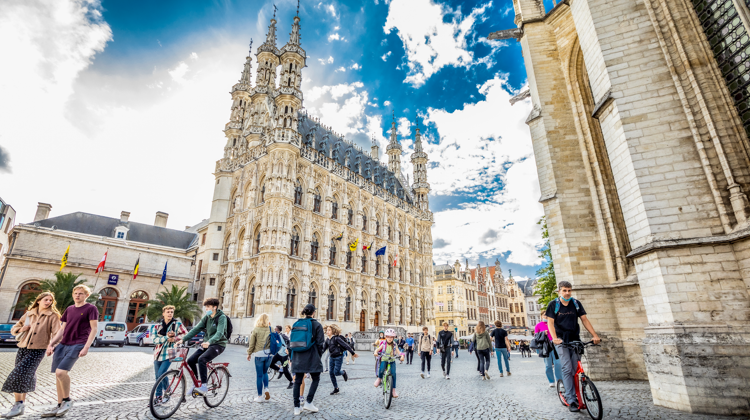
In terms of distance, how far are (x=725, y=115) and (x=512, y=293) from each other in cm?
6568

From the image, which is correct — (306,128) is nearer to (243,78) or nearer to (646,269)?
(243,78)

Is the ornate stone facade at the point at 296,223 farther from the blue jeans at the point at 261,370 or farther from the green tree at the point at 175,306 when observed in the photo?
the blue jeans at the point at 261,370

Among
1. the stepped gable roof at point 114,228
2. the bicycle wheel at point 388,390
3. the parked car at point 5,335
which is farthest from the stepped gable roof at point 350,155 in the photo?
the bicycle wheel at point 388,390

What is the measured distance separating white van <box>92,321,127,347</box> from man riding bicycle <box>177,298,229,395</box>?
18032mm

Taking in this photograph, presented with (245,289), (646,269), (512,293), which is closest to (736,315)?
(646,269)

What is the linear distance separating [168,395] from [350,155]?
30550mm

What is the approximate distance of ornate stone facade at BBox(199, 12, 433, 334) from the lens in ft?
77.4

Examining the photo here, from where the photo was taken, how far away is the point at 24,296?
22047 millimetres

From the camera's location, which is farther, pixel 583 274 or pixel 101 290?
pixel 101 290

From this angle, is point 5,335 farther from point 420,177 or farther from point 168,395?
point 420,177

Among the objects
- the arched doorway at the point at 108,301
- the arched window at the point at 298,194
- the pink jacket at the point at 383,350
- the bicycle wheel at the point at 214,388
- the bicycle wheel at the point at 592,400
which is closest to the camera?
the bicycle wheel at the point at 592,400

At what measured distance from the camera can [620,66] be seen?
671 cm

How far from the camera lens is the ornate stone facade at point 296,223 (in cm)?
2359

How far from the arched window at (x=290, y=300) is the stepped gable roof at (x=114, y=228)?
1815cm
